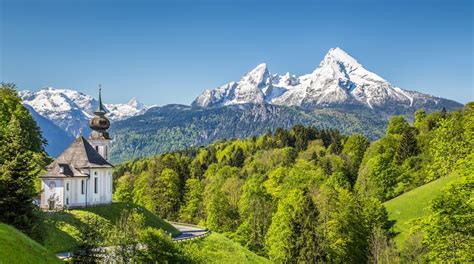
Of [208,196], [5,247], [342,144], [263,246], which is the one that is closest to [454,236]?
[5,247]

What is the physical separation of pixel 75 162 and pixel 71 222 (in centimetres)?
1387

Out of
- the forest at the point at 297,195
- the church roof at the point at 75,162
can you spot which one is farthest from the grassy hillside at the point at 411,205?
the church roof at the point at 75,162

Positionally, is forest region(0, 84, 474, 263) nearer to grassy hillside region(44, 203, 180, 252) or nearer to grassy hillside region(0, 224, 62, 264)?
grassy hillside region(44, 203, 180, 252)

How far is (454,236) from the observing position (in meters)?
42.9

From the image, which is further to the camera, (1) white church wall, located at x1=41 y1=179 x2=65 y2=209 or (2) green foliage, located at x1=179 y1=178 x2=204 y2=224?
(2) green foliage, located at x1=179 y1=178 x2=204 y2=224

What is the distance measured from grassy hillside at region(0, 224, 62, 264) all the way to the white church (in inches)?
1199

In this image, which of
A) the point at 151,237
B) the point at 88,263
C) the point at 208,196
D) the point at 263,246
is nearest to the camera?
the point at 88,263

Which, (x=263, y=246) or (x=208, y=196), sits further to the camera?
(x=208, y=196)

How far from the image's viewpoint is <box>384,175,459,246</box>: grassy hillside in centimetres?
7575

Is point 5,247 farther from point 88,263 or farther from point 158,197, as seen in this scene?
point 158,197

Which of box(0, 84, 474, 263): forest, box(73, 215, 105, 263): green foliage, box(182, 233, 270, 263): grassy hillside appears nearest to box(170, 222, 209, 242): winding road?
box(182, 233, 270, 263): grassy hillside

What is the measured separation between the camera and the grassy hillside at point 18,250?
31.7 meters

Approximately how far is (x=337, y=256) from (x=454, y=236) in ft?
78.8

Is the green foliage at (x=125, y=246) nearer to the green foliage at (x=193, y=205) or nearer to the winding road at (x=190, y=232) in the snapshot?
the winding road at (x=190, y=232)
